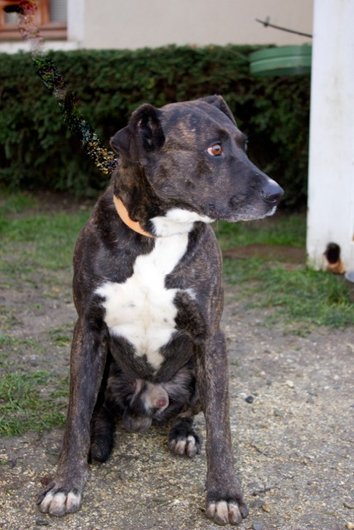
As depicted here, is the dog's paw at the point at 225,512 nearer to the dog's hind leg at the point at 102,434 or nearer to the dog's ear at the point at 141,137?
the dog's hind leg at the point at 102,434

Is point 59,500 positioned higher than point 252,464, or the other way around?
point 59,500

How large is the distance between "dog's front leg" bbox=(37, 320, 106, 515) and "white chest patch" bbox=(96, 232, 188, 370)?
0.12 metres

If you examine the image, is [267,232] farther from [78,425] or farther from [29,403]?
[78,425]

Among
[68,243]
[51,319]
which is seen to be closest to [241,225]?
[68,243]

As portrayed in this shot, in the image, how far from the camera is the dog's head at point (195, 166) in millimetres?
2723

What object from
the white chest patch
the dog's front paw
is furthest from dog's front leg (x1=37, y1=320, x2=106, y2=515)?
the white chest patch

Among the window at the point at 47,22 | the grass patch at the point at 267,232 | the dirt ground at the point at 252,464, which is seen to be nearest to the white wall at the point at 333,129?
the grass patch at the point at 267,232

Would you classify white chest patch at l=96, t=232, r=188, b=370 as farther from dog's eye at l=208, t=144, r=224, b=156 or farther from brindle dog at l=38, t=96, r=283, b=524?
dog's eye at l=208, t=144, r=224, b=156

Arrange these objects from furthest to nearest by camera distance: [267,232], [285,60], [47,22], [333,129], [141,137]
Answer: [47,22], [267,232], [285,60], [333,129], [141,137]

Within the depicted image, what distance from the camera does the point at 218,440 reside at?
2789 millimetres

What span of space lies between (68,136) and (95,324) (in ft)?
19.1

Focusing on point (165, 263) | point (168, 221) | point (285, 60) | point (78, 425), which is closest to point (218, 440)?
point (78, 425)

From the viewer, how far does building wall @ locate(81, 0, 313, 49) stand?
27.2 feet

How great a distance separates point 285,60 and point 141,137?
3.39 meters
